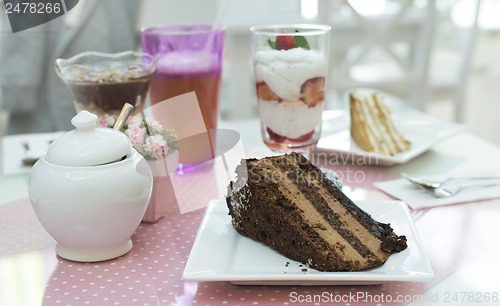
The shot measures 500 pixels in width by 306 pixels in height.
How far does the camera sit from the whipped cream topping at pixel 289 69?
108cm

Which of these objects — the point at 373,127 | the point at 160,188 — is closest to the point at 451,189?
the point at 373,127

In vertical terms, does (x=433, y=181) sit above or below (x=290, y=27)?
below

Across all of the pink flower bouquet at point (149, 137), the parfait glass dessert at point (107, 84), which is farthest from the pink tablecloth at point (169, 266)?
the parfait glass dessert at point (107, 84)

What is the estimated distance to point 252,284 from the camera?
742 millimetres

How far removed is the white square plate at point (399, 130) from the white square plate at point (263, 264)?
0.33 metres

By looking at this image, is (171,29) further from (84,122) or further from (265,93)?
(84,122)

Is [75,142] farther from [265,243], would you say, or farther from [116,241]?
[265,243]

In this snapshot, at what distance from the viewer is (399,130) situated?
1.39 metres

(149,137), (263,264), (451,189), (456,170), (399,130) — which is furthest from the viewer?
(399,130)

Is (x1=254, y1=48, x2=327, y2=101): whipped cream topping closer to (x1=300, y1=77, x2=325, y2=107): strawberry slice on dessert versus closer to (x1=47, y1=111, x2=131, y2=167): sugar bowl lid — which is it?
(x1=300, y1=77, x2=325, y2=107): strawberry slice on dessert

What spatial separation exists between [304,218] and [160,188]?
0.29 m

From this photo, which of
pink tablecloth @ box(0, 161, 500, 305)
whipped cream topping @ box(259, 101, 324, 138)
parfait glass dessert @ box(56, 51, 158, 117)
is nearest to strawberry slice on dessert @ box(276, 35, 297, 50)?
whipped cream topping @ box(259, 101, 324, 138)

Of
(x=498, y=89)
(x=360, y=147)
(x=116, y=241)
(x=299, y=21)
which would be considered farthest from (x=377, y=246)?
(x=498, y=89)

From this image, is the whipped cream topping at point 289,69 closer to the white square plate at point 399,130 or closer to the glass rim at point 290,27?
the glass rim at point 290,27
